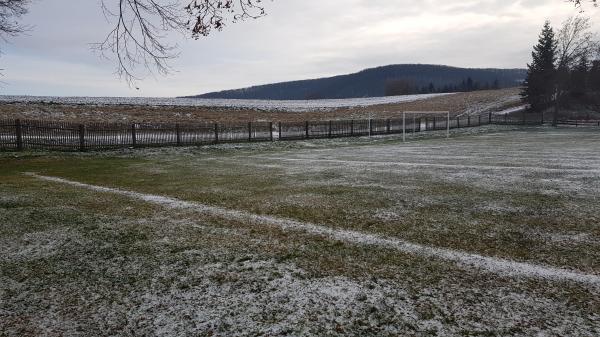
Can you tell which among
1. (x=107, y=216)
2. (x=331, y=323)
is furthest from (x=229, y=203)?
(x=331, y=323)

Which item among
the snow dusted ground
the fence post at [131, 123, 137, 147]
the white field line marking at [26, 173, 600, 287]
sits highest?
the snow dusted ground

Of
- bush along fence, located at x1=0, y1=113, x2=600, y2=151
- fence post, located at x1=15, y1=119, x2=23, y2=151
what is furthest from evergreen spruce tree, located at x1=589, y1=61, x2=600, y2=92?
fence post, located at x1=15, y1=119, x2=23, y2=151

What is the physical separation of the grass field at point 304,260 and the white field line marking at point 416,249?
0.08 ft

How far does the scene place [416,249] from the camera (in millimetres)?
4531

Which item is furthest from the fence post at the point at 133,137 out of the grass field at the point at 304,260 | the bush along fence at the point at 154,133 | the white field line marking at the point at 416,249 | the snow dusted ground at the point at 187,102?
the snow dusted ground at the point at 187,102

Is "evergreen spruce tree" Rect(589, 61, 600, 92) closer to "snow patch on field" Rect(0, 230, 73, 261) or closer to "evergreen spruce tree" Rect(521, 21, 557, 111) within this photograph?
"evergreen spruce tree" Rect(521, 21, 557, 111)

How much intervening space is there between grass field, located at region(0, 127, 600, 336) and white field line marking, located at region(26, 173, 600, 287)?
2 cm

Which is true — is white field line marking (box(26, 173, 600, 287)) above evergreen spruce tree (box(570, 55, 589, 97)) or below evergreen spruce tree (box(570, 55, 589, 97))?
below

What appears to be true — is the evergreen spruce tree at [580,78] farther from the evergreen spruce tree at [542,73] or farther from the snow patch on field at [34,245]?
the snow patch on field at [34,245]

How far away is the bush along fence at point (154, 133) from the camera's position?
61.6 ft

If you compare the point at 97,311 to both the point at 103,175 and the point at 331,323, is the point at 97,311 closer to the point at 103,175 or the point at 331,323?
the point at 331,323

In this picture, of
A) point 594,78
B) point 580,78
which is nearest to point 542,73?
point 580,78

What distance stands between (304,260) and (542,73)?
61802mm

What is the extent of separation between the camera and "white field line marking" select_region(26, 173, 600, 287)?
3766 mm
